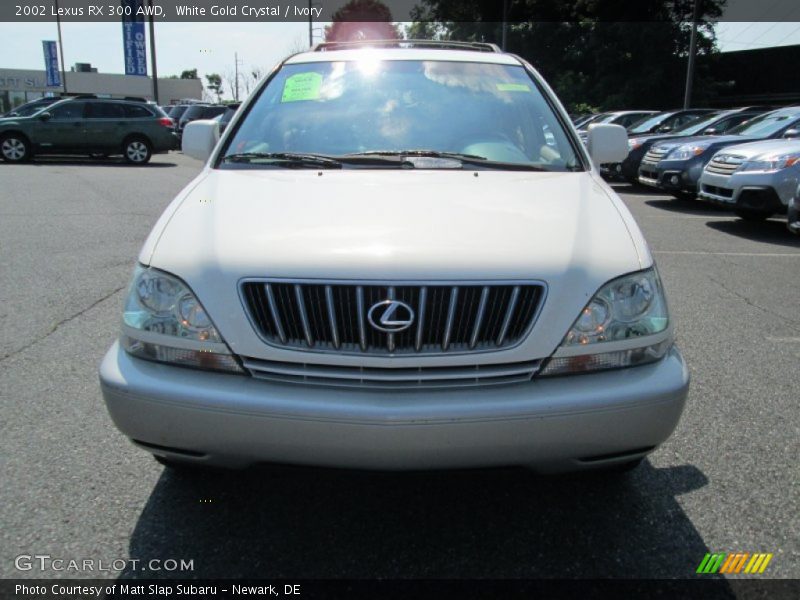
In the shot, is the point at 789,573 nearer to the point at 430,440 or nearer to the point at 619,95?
the point at 430,440

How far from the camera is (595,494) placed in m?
2.72

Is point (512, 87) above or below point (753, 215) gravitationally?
above

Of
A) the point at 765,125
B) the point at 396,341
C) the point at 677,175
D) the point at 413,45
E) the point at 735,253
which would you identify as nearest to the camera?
the point at 396,341

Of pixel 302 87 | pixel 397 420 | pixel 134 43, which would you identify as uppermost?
pixel 134 43

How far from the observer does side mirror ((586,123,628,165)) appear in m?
3.69

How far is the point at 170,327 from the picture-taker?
2.23 metres

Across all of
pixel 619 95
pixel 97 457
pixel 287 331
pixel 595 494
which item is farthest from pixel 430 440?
pixel 619 95

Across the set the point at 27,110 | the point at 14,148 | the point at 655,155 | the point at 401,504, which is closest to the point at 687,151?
the point at 655,155

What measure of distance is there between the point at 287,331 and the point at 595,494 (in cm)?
141

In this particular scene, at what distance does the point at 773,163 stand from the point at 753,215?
97 cm

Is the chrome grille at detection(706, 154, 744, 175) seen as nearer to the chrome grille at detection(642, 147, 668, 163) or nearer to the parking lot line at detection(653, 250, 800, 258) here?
the parking lot line at detection(653, 250, 800, 258)

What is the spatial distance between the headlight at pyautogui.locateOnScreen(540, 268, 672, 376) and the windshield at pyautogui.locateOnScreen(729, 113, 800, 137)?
394 inches

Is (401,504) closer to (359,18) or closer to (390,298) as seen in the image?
(390,298)

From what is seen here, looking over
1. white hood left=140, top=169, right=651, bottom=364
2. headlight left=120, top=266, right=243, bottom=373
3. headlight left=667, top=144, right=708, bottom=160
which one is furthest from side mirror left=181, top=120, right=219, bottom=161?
headlight left=667, top=144, right=708, bottom=160
